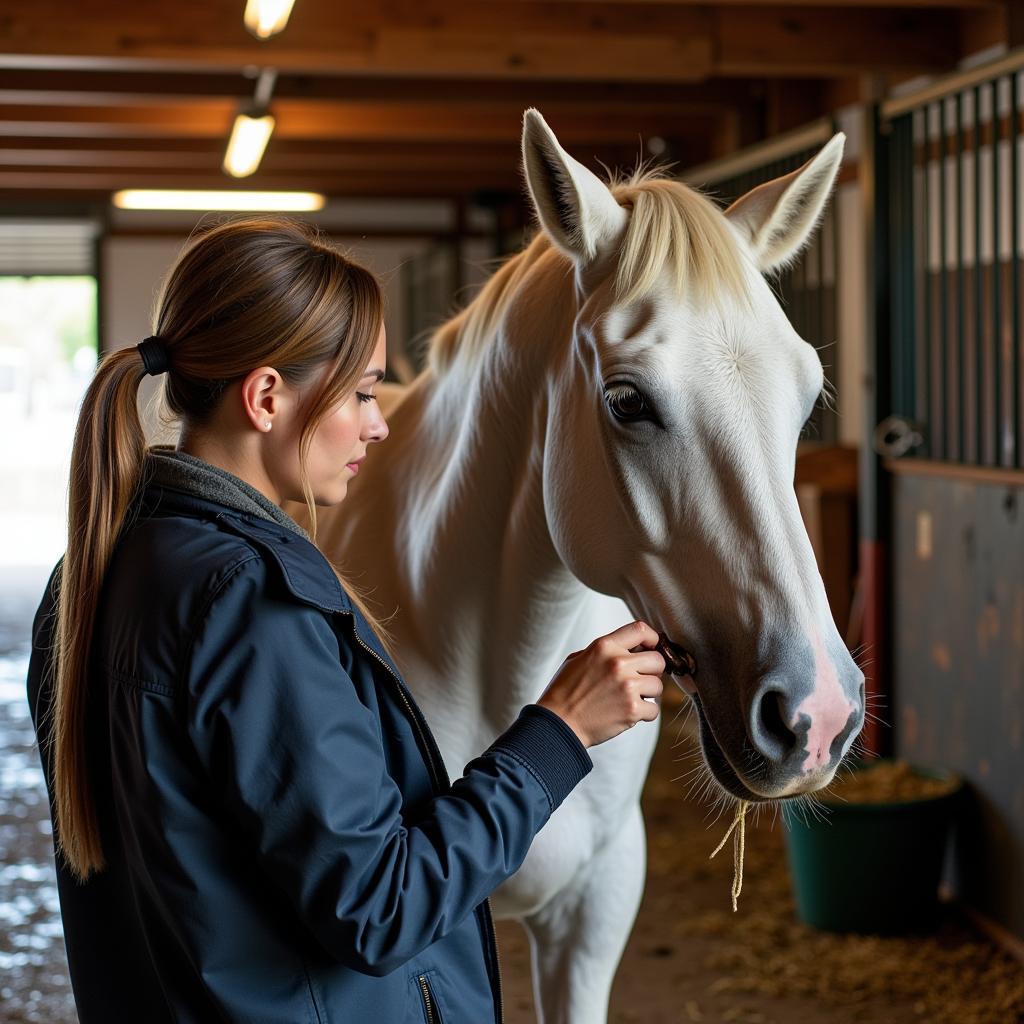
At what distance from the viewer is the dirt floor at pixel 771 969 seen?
→ 2.56 m

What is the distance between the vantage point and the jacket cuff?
35.6 inches

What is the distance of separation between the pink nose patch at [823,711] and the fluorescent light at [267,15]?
9.48 ft

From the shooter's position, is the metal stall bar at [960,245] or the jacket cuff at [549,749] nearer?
the jacket cuff at [549,749]

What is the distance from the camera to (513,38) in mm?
4324

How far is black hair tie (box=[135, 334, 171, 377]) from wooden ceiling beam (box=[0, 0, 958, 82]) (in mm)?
3563

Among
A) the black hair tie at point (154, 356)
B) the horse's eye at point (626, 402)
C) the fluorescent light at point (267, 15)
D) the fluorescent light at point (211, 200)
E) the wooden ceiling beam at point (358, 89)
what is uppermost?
the fluorescent light at point (211, 200)

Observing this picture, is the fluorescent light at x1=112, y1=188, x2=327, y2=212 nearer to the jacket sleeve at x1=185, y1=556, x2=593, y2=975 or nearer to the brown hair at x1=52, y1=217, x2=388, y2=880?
the brown hair at x1=52, y1=217, x2=388, y2=880

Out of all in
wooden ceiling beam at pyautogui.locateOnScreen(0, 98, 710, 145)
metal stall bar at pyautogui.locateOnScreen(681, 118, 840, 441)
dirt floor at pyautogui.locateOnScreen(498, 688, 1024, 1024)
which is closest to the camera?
dirt floor at pyautogui.locateOnScreen(498, 688, 1024, 1024)

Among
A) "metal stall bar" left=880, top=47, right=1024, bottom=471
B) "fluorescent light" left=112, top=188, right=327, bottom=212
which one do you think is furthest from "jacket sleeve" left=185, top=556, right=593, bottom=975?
"fluorescent light" left=112, top=188, right=327, bottom=212

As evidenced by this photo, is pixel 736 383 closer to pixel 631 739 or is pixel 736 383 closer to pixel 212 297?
pixel 212 297

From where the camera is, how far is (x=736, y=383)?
3.51 ft

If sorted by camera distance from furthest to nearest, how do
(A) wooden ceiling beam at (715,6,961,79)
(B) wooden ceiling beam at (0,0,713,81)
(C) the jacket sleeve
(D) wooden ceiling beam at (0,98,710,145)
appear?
(D) wooden ceiling beam at (0,98,710,145) → (A) wooden ceiling beam at (715,6,961,79) → (B) wooden ceiling beam at (0,0,713,81) → (C) the jacket sleeve

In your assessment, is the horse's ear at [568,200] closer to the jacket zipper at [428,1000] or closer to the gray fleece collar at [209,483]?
the gray fleece collar at [209,483]

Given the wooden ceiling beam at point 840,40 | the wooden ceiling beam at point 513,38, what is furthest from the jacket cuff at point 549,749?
the wooden ceiling beam at point 840,40
